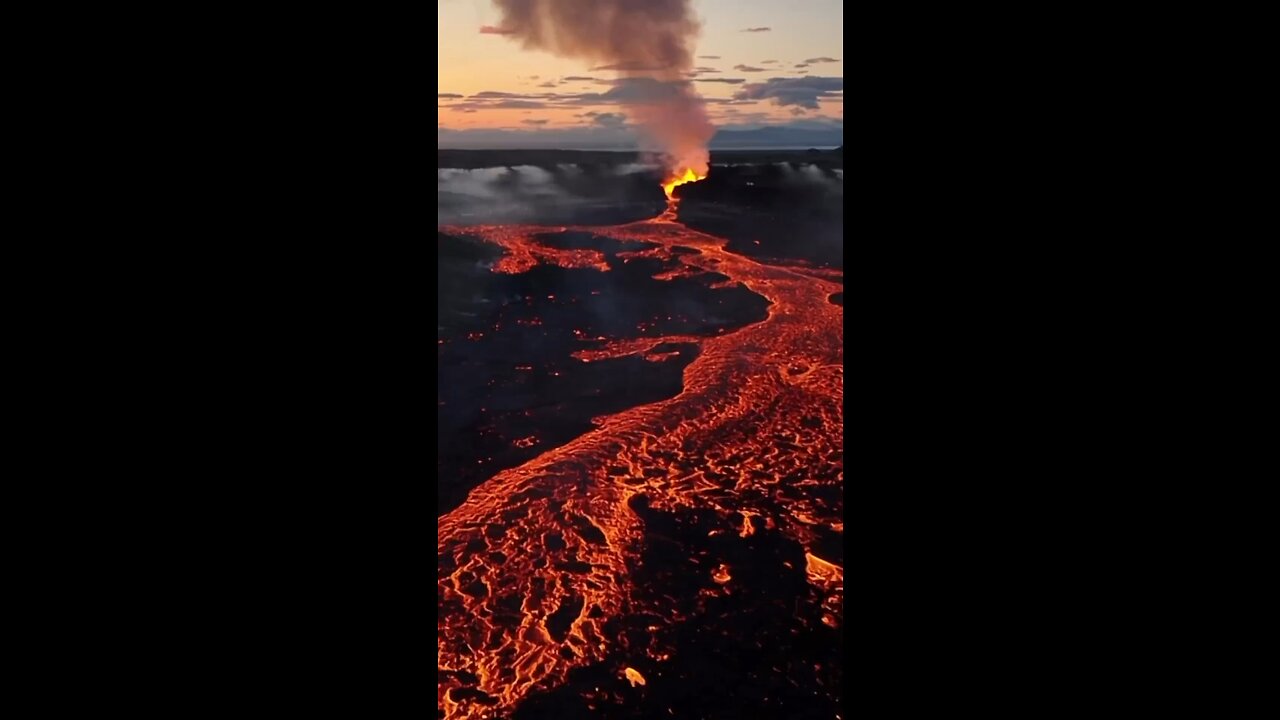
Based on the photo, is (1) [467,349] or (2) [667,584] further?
(1) [467,349]

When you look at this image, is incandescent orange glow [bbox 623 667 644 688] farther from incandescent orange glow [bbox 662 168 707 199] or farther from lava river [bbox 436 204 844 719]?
incandescent orange glow [bbox 662 168 707 199]

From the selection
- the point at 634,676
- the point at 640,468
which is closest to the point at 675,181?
the point at 640,468

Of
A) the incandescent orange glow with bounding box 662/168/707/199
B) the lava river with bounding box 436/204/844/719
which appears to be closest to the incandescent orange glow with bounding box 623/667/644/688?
the lava river with bounding box 436/204/844/719
